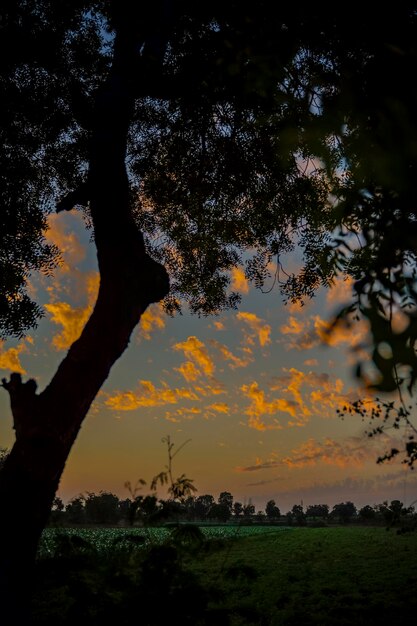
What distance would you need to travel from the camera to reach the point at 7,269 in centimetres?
1184

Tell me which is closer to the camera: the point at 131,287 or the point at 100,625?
the point at 100,625

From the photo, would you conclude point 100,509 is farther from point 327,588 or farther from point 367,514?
point 367,514

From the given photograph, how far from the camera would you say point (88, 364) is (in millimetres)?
6168

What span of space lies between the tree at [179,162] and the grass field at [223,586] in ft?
2.39

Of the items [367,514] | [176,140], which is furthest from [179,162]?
[367,514]

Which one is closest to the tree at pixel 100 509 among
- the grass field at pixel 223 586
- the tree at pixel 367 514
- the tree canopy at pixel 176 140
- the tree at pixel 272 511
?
the grass field at pixel 223 586

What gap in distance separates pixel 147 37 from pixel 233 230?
5404 millimetres

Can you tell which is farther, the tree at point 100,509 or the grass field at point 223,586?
the tree at point 100,509

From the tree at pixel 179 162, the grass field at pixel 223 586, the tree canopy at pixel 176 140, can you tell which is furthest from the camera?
the tree canopy at pixel 176 140

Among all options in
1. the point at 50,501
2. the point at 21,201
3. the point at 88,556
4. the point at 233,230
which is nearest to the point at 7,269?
the point at 21,201

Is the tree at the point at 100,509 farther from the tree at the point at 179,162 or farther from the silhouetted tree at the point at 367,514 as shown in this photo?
the silhouetted tree at the point at 367,514

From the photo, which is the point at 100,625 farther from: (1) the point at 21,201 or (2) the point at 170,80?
(1) the point at 21,201

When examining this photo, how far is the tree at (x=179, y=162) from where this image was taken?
8.24 feet

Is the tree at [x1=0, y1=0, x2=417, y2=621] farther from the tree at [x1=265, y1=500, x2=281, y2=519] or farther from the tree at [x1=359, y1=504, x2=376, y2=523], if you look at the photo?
the tree at [x1=265, y1=500, x2=281, y2=519]
